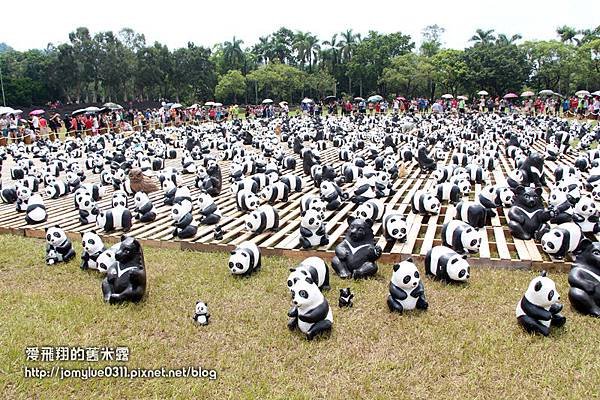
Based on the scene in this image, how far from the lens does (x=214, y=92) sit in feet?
201

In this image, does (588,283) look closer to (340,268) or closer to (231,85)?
(340,268)

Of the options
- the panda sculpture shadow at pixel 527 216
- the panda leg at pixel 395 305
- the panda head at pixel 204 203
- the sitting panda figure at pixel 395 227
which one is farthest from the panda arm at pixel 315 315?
the panda head at pixel 204 203

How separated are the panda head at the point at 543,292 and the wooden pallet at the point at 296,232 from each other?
75.3 inches

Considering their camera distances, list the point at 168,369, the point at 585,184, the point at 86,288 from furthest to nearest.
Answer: the point at 585,184 → the point at 86,288 → the point at 168,369

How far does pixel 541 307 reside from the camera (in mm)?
5320

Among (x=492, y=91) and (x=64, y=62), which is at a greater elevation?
(x=64, y=62)

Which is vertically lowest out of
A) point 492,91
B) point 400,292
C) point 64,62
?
point 400,292

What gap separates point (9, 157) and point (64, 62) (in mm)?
35533

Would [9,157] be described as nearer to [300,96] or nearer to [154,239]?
[154,239]

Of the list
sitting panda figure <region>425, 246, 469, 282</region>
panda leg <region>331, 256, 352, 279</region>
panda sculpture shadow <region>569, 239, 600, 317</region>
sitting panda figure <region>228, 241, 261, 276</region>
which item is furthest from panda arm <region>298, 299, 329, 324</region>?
panda sculpture shadow <region>569, 239, 600, 317</region>

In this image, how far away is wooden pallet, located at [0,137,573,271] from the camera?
7548 mm

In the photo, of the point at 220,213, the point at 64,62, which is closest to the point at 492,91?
the point at 64,62

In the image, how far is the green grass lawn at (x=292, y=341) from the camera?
15.1 ft

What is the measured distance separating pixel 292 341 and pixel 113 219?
555 centimetres
